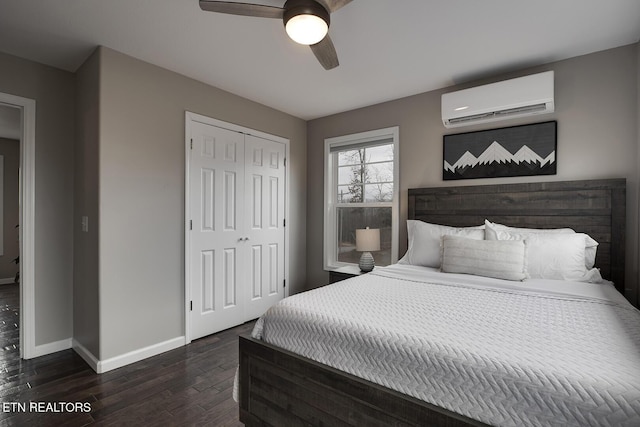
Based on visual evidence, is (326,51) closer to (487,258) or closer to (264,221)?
(487,258)

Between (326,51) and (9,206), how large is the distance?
6.07 meters

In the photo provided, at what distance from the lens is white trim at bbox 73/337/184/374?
243 cm

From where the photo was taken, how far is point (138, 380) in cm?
231

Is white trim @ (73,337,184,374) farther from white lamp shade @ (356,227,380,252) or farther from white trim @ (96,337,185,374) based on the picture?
white lamp shade @ (356,227,380,252)

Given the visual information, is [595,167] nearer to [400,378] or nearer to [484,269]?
[484,269]

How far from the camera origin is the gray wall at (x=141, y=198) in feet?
8.07

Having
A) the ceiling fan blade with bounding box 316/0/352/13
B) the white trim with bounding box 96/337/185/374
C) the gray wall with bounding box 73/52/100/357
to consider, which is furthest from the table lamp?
the gray wall with bounding box 73/52/100/357

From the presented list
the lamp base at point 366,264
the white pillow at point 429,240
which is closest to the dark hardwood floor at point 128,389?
the lamp base at point 366,264

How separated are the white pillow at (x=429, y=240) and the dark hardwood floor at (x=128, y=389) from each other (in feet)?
5.83

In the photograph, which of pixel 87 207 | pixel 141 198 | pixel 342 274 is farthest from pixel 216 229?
pixel 342 274

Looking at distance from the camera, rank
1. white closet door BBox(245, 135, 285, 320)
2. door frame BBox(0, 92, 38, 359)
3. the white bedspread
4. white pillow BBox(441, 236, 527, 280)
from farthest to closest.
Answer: white closet door BBox(245, 135, 285, 320), door frame BBox(0, 92, 38, 359), white pillow BBox(441, 236, 527, 280), the white bedspread

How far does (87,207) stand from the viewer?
2613mm

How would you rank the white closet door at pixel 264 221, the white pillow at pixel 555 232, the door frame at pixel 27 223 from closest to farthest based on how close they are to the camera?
1. the white pillow at pixel 555 232
2. the door frame at pixel 27 223
3. the white closet door at pixel 264 221

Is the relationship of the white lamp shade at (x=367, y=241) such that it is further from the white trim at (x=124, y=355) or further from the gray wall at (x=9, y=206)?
the gray wall at (x=9, y=206)
